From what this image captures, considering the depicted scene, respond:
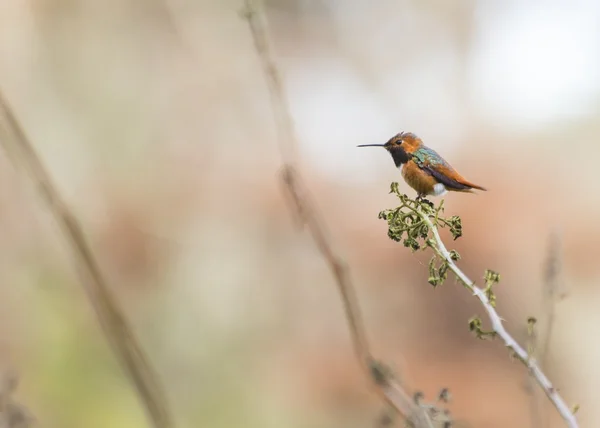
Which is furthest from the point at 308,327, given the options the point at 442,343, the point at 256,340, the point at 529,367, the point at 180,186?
the point at 529,367

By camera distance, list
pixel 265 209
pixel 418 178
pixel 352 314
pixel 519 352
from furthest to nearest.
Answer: pixel 265 209, pixel 418 178, pixel 352 314, pixel 519 352

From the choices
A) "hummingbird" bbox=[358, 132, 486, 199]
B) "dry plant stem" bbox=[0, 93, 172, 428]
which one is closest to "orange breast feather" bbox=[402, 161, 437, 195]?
"hummingbird" bbox=[358, 132, 486, 199]

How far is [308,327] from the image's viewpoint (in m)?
3.64

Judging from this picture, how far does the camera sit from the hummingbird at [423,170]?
2.59 feet

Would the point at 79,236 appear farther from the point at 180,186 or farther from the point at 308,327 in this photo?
the point at 180,186

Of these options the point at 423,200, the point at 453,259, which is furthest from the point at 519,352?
the point at 423,200

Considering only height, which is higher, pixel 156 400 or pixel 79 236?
pixel 79 236

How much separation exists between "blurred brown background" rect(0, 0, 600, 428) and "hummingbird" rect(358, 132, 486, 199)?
2.29 metres

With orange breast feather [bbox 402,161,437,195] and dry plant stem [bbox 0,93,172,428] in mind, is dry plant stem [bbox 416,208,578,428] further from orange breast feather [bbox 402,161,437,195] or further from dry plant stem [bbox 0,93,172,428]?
dry plant stem [bbox 0,93,172,428]

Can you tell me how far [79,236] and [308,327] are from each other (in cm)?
305

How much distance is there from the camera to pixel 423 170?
2.64 ft

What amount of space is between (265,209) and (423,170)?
3533 millimetres

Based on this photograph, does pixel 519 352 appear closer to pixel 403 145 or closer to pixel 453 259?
pixel 453 259

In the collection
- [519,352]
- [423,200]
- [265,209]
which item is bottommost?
[519,352]
